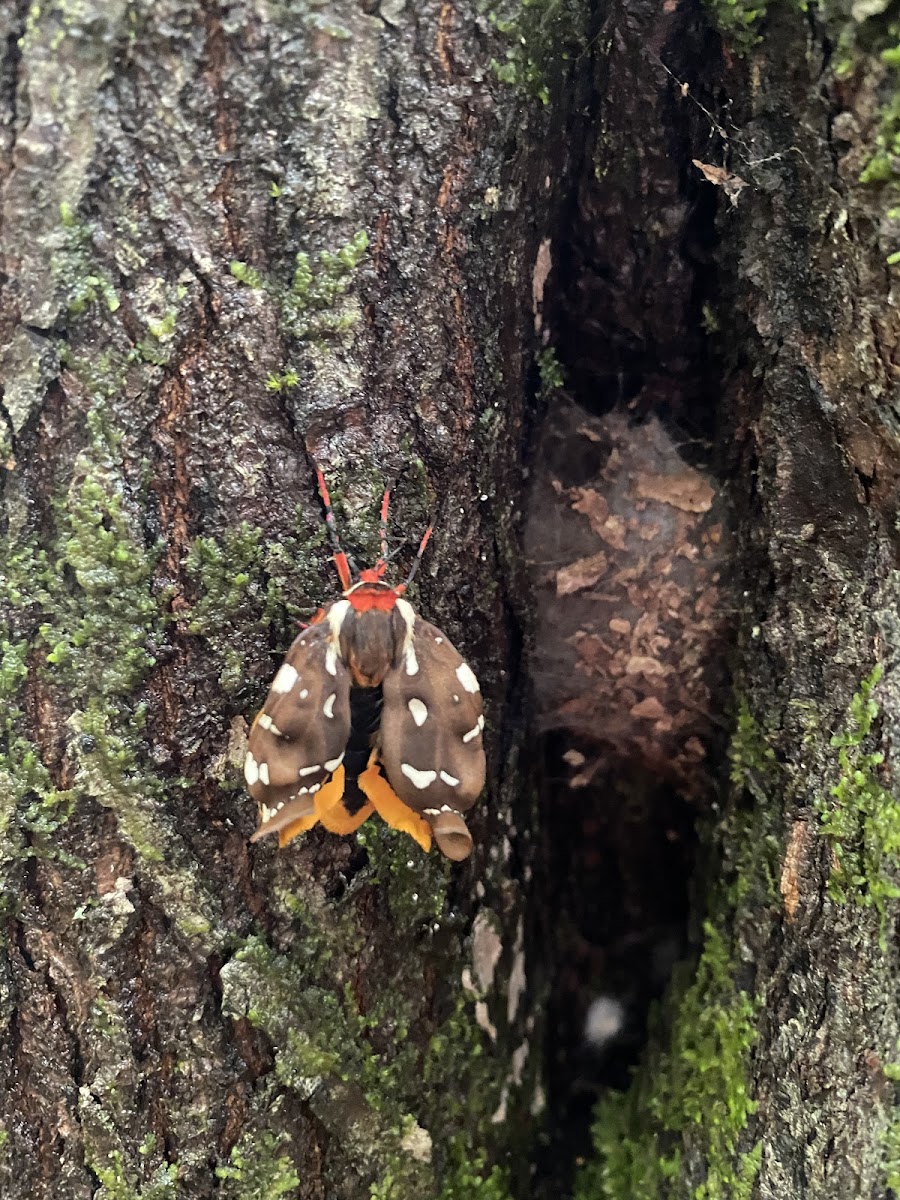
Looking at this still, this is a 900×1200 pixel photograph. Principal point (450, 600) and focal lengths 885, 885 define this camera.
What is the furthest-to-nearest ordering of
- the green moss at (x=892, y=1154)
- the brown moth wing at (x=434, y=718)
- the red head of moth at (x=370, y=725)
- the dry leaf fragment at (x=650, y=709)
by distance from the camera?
the dry leaf fragment at (x=650, y=709) < the brown moth wing at (x=434, y=718) < the red head of moth at (x=370, y=725) < the green moss at (x=892, y=1154)

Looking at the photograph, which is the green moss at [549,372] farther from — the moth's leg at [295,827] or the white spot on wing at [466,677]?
the moth's leg at [295,827]

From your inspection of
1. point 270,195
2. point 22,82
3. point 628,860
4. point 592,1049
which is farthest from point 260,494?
point 592,1049

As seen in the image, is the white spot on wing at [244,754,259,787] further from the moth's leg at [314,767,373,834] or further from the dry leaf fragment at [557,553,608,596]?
the dry leaf fragment at [557,553,608,596]

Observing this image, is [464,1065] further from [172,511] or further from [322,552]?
[172,511]

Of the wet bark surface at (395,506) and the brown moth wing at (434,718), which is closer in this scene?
the wet bark surface at (395,506)

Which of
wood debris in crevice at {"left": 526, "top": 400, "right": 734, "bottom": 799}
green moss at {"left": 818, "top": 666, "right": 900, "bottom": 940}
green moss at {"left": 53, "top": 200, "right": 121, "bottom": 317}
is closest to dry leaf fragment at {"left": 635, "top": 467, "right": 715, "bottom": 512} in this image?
wood debris in crevice at {"left": 526, "top": 400, "right": 734, "bottom": 799}

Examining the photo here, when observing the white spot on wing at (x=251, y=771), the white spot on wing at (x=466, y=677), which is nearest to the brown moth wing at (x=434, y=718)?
the white spot on wing at (x=466, y=677)

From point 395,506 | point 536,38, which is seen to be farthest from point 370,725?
point 536,38
